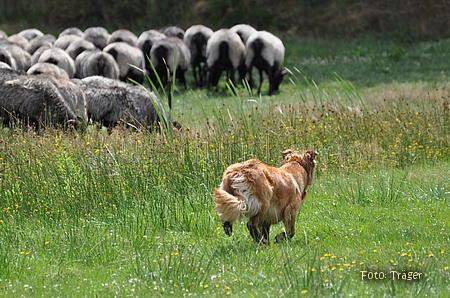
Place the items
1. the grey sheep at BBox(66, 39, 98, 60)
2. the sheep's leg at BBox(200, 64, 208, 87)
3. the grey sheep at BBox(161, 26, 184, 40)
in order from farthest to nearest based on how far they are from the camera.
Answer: the grey sheep at BBox(161, 26, 184, 40)
the sheep's leg at BBox(200, 64, 208, 87)
the grey sheep at BBox(66, 39, 98, 60)

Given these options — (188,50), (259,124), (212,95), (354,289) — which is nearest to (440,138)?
(259,124)

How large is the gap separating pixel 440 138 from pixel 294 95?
8925mm

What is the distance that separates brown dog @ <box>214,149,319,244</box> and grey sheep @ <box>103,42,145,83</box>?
13.3 metres

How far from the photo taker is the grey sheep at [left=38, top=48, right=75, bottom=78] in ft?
58.0

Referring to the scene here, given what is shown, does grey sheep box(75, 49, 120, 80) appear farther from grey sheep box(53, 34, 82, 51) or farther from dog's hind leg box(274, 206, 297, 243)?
dog's hind leg box(274, 206, 297, 243)

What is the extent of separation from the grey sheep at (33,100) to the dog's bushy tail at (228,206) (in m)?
6.59

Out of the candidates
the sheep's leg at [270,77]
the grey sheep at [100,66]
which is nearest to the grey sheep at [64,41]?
the grey sheep at [100,66]

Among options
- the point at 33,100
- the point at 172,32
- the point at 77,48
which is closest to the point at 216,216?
the point at 33,100

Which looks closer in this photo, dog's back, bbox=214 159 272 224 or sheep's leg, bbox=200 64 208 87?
dog's back, bbox=214 159 272 224

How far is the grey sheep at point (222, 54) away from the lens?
21.3 metres

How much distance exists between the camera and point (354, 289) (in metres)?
5.05

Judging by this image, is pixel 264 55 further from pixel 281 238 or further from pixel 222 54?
pixel 281 238

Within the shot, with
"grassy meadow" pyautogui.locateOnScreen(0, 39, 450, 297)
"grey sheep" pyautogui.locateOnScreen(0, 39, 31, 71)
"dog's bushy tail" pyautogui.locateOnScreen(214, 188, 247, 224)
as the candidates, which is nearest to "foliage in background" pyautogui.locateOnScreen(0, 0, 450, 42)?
"grey sheep" pyautogui.locateOnScreen(0, 39, 31, 71)

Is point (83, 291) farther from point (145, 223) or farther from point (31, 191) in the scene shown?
point (31, 191)
